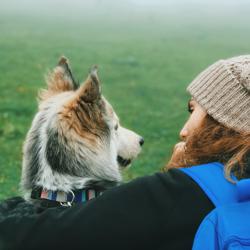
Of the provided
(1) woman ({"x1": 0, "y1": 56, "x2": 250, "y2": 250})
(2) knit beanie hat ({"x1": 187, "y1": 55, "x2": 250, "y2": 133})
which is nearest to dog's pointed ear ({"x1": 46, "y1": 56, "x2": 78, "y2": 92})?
(2) knit beanie hat ({"x1": 187, "y1": 55, "x2": 250, "y2": 133})

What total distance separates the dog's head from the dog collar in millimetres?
32

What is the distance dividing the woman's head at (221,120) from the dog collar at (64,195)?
74cm

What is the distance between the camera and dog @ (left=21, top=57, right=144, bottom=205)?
11.0 feet

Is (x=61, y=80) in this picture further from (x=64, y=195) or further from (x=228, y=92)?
(x=228, y=92)

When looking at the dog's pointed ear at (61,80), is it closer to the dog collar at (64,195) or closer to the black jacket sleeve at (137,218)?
the dog collar at (64,195)

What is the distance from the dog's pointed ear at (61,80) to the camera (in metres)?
4.22

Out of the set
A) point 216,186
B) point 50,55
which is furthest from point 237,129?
point 50,55

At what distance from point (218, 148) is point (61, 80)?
6.72 ft

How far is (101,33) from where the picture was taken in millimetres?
25547

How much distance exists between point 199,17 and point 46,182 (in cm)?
3322

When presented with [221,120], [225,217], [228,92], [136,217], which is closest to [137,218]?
[136,217]

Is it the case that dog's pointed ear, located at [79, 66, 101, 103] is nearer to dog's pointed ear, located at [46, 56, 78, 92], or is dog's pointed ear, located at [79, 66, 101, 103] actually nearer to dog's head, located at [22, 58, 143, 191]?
dog's head, located at [22, 58, 143, 191]

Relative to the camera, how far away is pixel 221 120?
2592mm

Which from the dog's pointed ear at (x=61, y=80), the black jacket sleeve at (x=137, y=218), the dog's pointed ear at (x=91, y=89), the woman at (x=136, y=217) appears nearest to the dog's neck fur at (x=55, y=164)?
the dog's pointed ear at (x=91, y=89)
